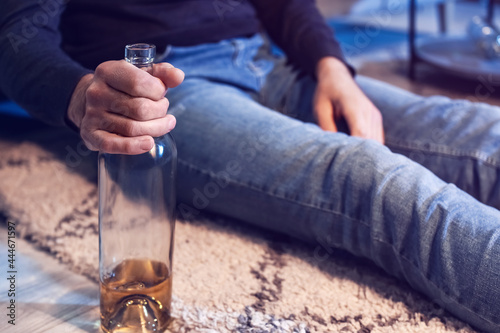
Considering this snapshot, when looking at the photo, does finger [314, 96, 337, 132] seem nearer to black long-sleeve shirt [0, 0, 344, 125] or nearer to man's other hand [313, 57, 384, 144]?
man's other hand [313, 57, 384, 144]

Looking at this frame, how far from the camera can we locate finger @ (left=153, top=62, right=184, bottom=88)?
0.55m

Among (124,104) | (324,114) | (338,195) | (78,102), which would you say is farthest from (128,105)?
(324,114)

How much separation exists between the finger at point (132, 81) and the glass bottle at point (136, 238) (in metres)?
0.12

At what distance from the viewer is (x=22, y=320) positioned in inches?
29.4

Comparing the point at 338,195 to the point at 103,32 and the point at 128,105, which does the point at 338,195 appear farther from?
the point at 103,32

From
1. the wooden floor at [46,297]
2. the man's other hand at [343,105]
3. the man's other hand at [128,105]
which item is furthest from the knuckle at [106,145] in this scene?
the man's other hand at [343,105]

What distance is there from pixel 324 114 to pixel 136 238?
1.42 feet

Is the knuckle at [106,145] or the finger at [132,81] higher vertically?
the finger at [132,81]

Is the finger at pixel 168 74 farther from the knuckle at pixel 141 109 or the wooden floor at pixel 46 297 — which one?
the wooden floor at pixel 46 297

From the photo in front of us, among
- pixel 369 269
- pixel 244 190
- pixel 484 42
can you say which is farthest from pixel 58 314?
pixel 484 42

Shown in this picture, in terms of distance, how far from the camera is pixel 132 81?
20.8 inches

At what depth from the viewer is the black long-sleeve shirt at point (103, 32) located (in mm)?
745

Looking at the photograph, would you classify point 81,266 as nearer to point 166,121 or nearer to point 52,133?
point 166,121

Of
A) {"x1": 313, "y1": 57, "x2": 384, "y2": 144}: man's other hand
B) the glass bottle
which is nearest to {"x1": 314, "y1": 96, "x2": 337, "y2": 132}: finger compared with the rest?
{"x1": 313, "y1": 57, "x2": 384, "y2": 144}: man's other hand
